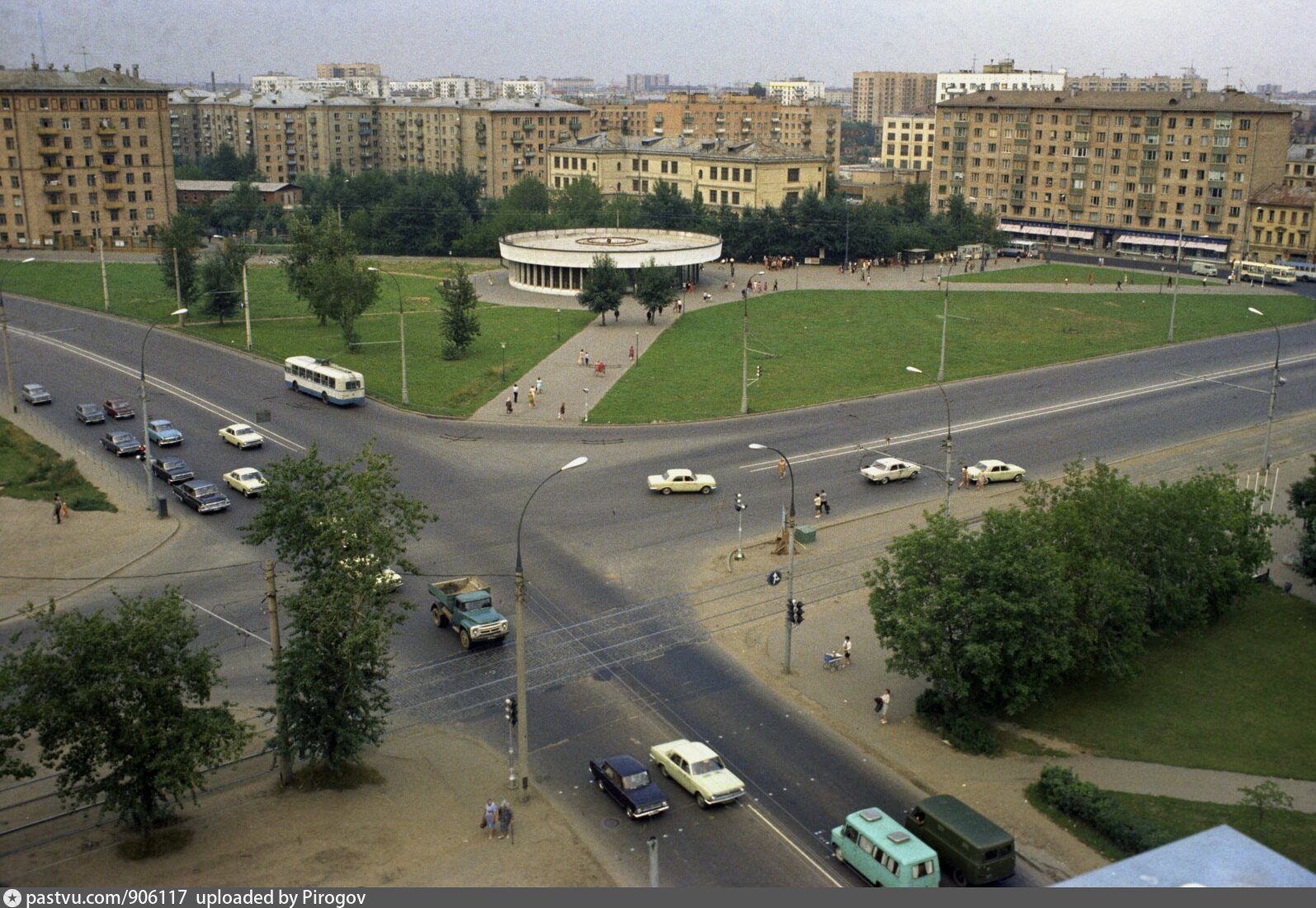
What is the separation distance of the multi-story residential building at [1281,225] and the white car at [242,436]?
9979cm

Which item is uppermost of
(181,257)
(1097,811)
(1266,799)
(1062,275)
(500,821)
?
(181,257)

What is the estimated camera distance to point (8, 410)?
203 feet

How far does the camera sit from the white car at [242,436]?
180ft

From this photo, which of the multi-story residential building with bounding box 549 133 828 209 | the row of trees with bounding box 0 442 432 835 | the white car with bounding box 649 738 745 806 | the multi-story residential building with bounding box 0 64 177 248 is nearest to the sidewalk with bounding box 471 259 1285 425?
the multi-story residential building with bounding box 549 133 828 209

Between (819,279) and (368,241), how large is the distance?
5080 centimetres

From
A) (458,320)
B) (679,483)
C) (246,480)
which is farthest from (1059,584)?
(458,320)

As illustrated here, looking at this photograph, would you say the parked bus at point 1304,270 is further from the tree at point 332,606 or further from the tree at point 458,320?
the tree at point 332,606

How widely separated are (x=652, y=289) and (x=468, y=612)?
52566 millimetres

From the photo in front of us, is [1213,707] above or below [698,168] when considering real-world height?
below

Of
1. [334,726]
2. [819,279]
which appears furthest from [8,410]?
[819,279]

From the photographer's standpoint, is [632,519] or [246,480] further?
[246,480]

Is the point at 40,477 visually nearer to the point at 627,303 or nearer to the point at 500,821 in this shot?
the point at 500,821

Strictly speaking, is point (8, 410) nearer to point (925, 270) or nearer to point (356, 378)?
point (356, 378)

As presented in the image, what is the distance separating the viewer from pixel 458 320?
73.9m
